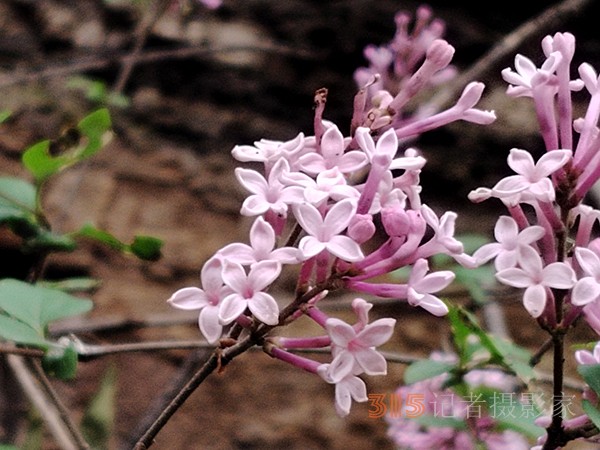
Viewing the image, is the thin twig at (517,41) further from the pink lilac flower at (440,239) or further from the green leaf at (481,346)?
the pink lilac flower at (440,239)

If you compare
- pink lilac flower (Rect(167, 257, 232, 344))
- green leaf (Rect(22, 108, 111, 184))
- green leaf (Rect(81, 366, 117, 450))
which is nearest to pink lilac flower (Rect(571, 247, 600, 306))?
pink lilac flower (Rect(167, 257, 232, 344))

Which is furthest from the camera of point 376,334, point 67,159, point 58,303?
point 67,159

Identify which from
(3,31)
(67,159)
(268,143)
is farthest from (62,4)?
(268,143)

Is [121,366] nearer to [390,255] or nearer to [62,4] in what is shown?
[62,4]

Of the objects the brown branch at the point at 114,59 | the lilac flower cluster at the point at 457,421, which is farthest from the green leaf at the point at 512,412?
the brown branch at the point at 114,59

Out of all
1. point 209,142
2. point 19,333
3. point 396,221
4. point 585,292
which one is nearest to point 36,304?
point 19,333

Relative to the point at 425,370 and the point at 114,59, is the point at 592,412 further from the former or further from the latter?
the point at 114,59
